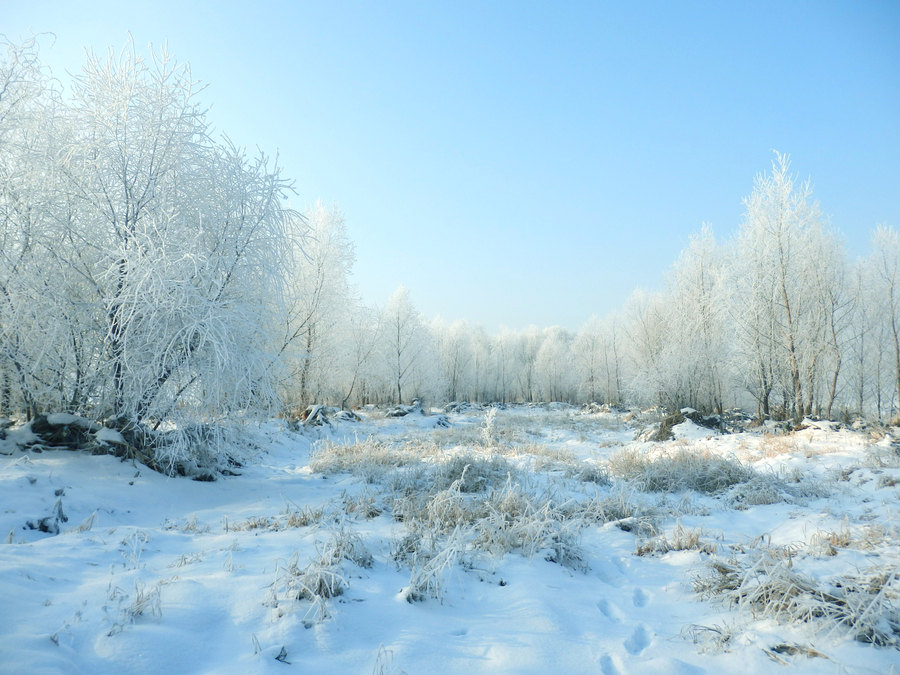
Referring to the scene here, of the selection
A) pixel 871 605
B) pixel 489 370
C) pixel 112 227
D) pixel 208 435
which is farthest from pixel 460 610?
pixel 489 370

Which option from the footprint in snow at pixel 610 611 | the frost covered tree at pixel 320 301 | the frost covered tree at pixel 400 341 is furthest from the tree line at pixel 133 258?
the frost covered tree at pixel 400 341

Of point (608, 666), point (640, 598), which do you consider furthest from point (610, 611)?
point (608, 666)

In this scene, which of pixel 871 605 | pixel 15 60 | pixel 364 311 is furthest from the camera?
pixel 364 311

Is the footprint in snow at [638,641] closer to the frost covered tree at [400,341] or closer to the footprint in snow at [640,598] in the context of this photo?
the footprint in snow at [640,598]

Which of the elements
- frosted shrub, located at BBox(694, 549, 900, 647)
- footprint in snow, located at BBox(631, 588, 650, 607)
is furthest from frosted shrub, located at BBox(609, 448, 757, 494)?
frosted shrub, located at BBox(694, 549, 900, 647)

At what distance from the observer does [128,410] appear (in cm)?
593

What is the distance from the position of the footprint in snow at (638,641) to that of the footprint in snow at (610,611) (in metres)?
0.15

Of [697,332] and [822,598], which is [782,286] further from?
[822,598]

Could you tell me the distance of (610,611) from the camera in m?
2.95

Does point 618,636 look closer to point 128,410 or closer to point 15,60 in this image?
point 128,410

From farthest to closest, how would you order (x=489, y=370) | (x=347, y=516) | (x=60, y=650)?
(x=489, y=370), (x=347, y=516), (x=60, y=650)

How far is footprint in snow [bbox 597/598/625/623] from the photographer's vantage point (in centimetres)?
285

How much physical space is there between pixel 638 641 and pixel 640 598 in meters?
0.61

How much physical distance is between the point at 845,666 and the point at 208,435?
699 centimetres
